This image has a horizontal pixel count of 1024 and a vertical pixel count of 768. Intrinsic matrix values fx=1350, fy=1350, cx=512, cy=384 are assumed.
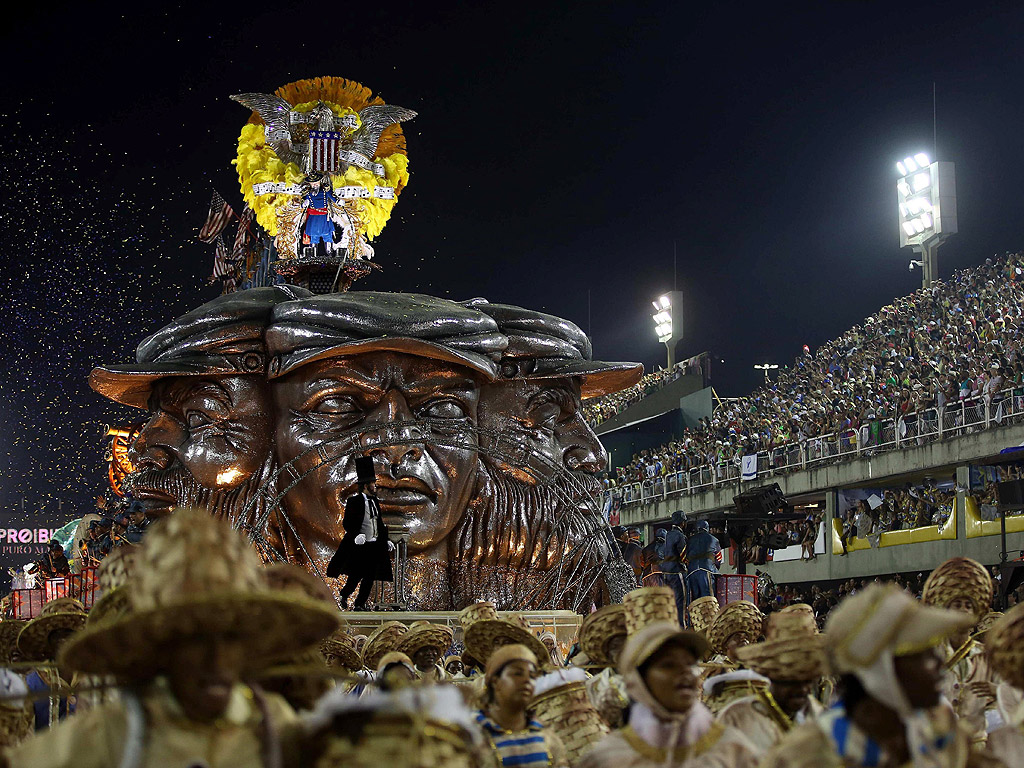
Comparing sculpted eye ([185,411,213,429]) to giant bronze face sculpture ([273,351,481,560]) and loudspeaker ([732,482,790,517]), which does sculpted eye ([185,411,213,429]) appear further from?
loudspeaker ([732,482,790,517])

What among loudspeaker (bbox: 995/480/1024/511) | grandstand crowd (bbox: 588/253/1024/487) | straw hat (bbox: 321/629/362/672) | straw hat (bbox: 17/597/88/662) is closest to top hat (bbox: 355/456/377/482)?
straw hat (bbox: 321/629/362/672)

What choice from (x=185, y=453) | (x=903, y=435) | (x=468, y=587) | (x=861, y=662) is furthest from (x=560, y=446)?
(x=861, y=662)

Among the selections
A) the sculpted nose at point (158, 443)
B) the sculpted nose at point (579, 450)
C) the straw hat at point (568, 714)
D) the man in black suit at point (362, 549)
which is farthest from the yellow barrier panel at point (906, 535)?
the straw hat at point (568, 714)

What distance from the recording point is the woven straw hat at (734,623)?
26.2 feet

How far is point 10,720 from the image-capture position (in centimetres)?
438

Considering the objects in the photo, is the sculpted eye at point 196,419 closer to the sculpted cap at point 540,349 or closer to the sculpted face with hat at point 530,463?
the sculpted face with hat at point 530,463

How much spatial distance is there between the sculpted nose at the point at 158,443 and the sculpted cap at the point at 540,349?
3.75 metres

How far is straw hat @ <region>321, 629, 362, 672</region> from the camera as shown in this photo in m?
8.08

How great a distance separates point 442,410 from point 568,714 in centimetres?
949

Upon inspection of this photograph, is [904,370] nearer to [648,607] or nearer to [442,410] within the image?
[442,410]

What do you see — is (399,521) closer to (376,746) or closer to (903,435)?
(376,746)

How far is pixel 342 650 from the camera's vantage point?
8.26m

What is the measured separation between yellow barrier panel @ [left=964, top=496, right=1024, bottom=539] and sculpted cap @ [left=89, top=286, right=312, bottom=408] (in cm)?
1303

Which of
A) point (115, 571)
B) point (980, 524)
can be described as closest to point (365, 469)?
point (115, 571)
